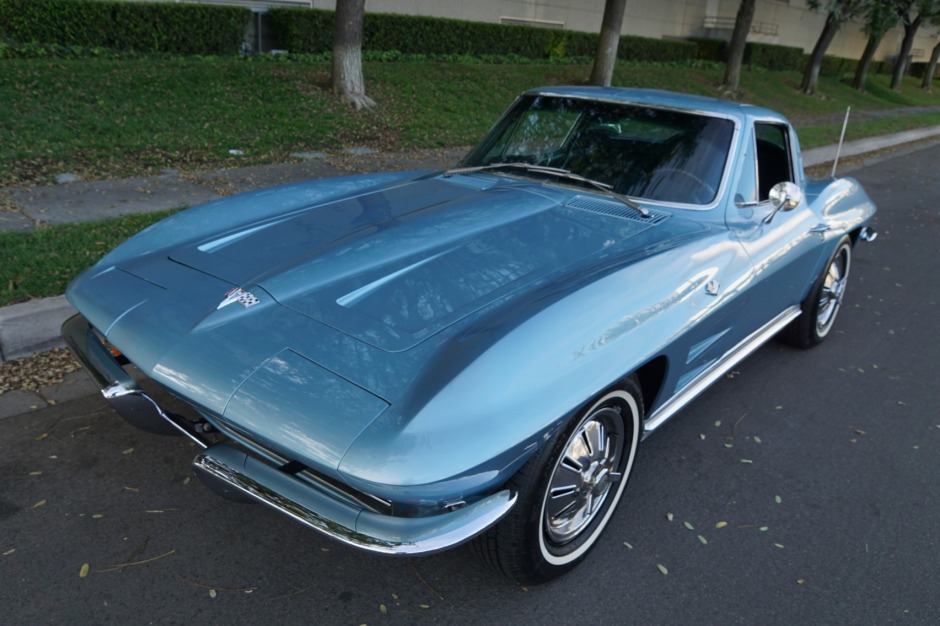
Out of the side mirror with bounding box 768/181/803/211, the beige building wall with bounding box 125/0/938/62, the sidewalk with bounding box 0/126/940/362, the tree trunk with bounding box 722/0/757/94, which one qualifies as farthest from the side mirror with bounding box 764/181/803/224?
the tree trunk with bounding box 722/0/757/94

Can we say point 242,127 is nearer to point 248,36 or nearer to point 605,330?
point 248,36

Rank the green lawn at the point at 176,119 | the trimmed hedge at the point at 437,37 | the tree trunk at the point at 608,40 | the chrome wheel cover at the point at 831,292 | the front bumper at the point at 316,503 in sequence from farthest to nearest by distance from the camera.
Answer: the tree trunk at the point at 608,40
the trimmed hedge at the point at 437,37
the green lawn at the point at 176,119
the chrome wheel cover at the point at 831,292
the front bumper at the point at 316,503

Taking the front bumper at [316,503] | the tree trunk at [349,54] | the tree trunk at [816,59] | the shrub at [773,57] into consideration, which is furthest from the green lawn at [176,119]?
the shrub at [773,57]

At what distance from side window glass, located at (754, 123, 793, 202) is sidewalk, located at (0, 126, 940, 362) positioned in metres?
3.90

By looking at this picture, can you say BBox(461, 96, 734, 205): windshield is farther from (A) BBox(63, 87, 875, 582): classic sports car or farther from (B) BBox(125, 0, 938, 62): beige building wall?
(B) BBox(125, 0, 938, 62): beige building wall

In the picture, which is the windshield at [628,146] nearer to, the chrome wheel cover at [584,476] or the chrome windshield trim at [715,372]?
the chrome windshield trim at [715,372]

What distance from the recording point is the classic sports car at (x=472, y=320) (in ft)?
7.03

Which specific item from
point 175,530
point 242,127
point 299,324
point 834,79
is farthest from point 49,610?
point 834,79

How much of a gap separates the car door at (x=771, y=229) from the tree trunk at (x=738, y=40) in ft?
51.6

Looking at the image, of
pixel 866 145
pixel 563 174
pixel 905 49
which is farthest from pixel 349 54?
pixel 905 49

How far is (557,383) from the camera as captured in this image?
2.34 meters

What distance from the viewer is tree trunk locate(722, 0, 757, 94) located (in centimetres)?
1842

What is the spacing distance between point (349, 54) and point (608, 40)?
598 cm

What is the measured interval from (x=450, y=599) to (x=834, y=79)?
3007 cm
